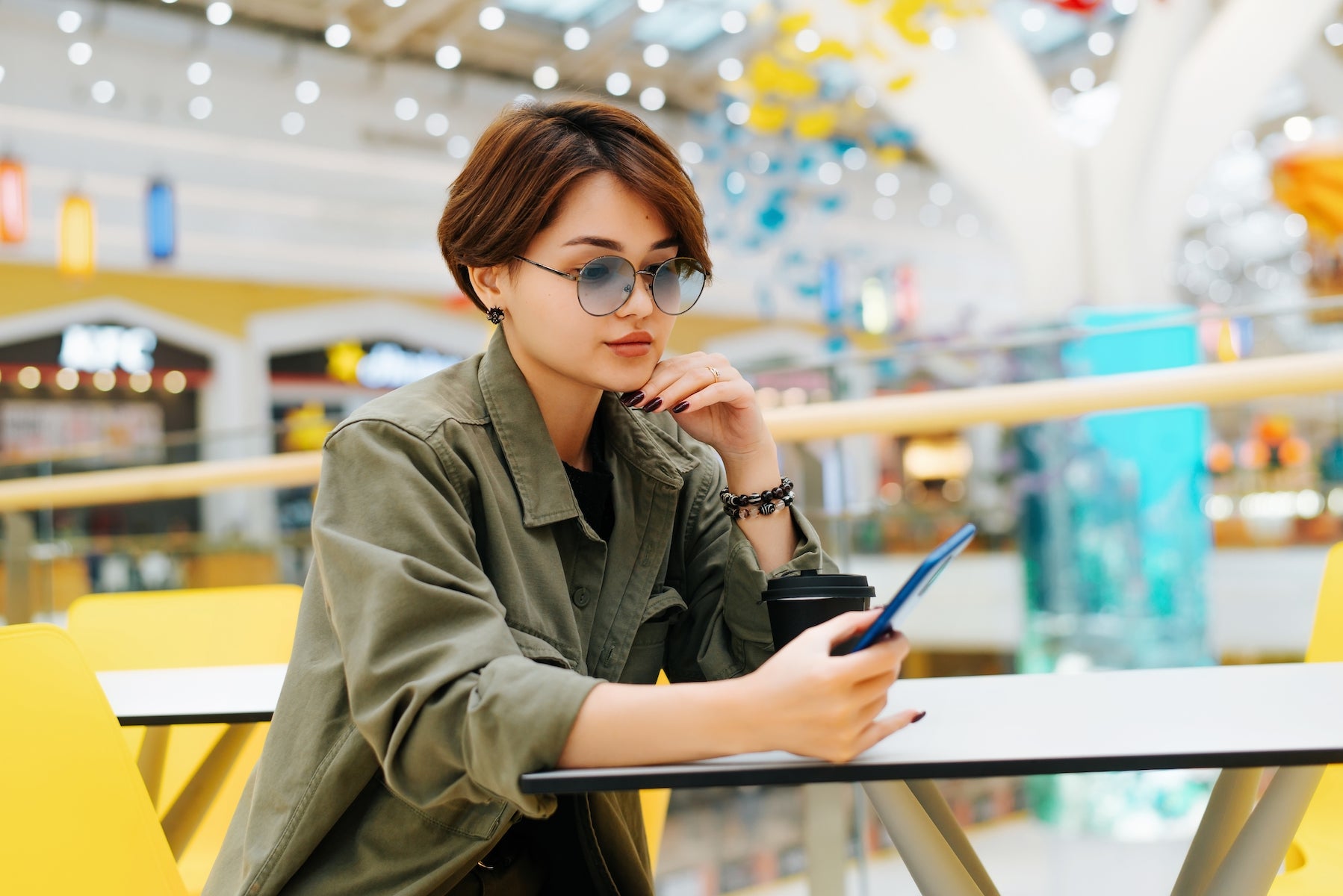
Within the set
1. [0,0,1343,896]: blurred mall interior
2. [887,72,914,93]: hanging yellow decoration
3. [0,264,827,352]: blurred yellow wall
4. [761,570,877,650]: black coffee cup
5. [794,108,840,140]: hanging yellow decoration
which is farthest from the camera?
[0,264,827,352]: blurred yellow wall

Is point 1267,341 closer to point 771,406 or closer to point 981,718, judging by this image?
point 771,406

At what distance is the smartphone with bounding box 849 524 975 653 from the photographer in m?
0.81

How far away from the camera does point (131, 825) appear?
121 cm

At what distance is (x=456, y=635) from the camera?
3.06 ft

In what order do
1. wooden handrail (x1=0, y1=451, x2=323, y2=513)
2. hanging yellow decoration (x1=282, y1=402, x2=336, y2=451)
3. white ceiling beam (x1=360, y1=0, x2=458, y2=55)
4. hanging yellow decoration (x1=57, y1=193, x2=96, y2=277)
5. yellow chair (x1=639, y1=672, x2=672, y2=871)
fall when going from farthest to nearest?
white ceiling beam (x1=360, y1=0, x2=458, y2=55)
hanging yellow decoration (x1=57, y1=193, x2=96, y2=277)
hanging yellow decoration (x1=282, y1=402, x2=336, y2=451)
wooden handrail (x1=0, y1=451, x2=323, y2=513)
yellow chair (x1=639, y1=672, x2=672, y2=871)

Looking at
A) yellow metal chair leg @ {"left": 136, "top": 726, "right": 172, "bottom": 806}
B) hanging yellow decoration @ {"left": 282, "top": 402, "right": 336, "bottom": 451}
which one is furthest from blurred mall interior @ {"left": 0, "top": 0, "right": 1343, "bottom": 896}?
yellow metal chair leg @ {"left": 136, "top": 726, "right": 172, "bottom": 806}

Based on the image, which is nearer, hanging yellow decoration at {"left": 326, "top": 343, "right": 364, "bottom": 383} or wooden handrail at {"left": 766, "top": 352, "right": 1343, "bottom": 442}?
wooden handrail at {"left": 766, "top": 352, "right": 1343, "bottom": 442}

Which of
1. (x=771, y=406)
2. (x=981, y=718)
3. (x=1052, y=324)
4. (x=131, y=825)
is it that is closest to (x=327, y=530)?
(x=131, y=825)

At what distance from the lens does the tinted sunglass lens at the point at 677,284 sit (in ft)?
3.79

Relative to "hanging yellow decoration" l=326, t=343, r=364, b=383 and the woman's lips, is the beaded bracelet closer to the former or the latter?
Answer: the woman's lips

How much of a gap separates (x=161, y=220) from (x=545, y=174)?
740 centimetres

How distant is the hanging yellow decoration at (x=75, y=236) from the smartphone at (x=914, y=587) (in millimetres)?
7561

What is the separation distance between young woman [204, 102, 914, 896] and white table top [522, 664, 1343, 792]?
1.2 inches

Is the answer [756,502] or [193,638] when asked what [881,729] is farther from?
[193,638]
